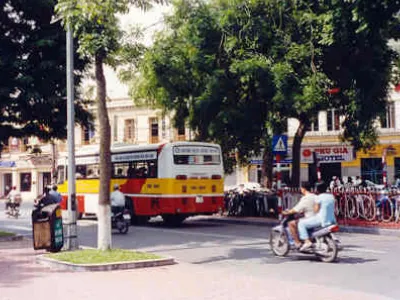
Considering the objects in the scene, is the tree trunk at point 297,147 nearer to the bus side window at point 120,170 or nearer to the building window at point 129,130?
the bus side window at point 120,170

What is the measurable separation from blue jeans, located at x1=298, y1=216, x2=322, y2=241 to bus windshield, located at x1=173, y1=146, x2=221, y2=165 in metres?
9.58

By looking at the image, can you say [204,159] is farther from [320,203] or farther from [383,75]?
[320,203]

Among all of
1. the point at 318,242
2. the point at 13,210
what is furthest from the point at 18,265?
the point at 13,210

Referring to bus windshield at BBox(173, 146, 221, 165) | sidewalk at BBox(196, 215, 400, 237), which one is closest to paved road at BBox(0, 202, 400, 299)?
sidewalk at BBox(196, 215, 400, 237)

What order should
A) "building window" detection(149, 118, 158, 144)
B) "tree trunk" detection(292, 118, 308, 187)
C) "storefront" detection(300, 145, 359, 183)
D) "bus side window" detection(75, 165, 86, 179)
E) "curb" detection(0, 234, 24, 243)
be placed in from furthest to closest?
1. "building window" detection(149, 118, 158, 144)
2. "storefront" detection(300, 145, 359, 183)
3. "bus side window" detection(75, 165, 86, 179)
4. "tree trunk" detection(292, 118, 308, 187)
5. "curb" detection(0, 234, 24, 243)

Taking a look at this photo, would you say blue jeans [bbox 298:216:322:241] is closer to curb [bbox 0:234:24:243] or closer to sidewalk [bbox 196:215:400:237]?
sidewalk [bbox 196:215:400:237]

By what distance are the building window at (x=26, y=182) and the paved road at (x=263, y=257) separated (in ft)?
123

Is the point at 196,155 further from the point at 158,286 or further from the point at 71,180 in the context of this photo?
the point at 158,286

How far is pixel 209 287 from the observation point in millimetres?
9688

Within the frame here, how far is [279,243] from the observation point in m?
13.4

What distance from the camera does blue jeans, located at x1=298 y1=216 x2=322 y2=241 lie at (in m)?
12.4

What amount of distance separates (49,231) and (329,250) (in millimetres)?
6553

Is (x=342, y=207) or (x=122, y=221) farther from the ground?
(x=342, y=207)

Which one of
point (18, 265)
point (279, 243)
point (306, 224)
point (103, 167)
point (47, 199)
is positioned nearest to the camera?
point (306, 224)
